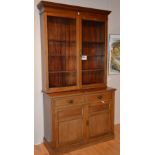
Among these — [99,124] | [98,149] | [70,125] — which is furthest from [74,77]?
[98,149]

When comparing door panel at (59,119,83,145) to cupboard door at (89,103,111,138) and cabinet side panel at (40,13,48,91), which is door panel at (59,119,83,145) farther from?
cabinet side panel at (40,13,48,91)

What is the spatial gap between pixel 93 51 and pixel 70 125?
1.50 m

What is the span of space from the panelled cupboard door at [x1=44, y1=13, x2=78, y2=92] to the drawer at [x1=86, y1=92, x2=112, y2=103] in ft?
1.04

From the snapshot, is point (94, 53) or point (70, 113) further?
point (94, 53)

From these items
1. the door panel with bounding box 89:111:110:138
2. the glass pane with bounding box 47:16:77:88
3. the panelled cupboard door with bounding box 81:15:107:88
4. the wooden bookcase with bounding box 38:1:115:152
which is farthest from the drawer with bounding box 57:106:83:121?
the panelled cupboard door with bounding box 81:15:107:88

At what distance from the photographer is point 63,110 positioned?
2.64 metres

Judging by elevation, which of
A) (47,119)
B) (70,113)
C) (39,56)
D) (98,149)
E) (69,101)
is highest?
(39,56)

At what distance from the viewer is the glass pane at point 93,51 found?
325 cm

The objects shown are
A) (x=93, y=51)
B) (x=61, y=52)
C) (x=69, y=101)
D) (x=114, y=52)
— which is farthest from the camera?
(x=114, y=52)

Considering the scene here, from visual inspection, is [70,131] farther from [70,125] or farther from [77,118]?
[77,118]

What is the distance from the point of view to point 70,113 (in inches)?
106

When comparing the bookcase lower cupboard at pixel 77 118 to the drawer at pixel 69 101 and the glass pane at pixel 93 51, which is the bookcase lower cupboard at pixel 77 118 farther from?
the glass pane at pixel 93 51

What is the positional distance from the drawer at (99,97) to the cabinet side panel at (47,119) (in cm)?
66

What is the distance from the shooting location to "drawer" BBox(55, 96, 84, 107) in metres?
2.60
